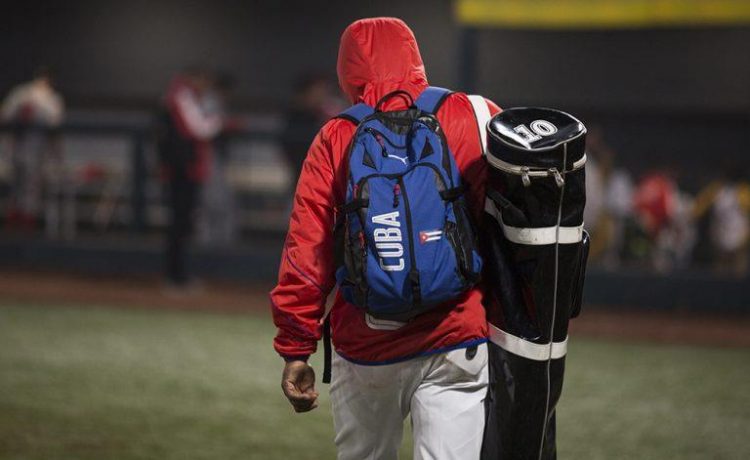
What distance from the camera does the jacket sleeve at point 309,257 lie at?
3.08 m

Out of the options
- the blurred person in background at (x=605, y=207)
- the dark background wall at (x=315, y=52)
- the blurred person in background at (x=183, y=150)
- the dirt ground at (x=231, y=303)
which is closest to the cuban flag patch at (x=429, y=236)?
the dirt ground at (x=231, y=303)

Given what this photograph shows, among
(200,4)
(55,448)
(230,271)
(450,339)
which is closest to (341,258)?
(450,339)

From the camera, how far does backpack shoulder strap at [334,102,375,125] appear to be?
124 inches

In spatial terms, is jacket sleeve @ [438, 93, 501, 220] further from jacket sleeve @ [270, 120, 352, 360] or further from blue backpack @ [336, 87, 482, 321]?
jacket sleeve @ [270, 120, 352, 360]

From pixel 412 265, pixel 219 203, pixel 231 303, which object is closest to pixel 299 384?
pixel 412 265

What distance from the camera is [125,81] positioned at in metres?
19.0

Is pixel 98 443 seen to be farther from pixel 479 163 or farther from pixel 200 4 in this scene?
pixel 200 4

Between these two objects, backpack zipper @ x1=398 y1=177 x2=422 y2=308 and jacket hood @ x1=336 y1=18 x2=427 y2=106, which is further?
jacket hood @ x1=336 y1=18 x2=427 y2=106

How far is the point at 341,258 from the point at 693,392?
4.86m

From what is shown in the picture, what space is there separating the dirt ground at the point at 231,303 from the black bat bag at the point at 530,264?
6759 millimetres

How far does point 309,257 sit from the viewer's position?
10.1 feet

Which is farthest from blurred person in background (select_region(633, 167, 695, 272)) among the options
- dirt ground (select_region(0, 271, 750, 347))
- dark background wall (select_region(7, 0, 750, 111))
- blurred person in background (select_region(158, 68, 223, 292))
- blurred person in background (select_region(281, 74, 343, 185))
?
blurred person in background (select_region(158, 68, 223, 292))

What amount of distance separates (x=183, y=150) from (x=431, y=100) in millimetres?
8128

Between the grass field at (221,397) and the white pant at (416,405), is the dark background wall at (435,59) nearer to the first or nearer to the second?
the grass field at (221,397)
